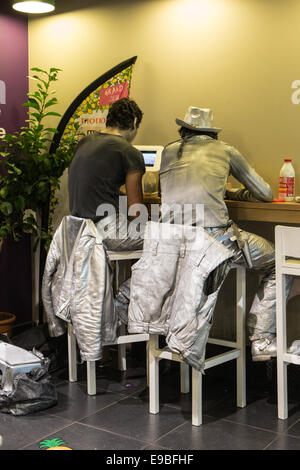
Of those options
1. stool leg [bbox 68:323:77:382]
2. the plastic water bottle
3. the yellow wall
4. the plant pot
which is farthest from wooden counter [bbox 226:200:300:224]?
the plant pot

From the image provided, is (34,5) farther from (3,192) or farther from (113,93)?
(3,192)

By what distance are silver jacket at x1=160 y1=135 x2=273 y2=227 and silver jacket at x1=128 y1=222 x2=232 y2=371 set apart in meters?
0.18

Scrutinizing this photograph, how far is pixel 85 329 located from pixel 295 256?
1214mm

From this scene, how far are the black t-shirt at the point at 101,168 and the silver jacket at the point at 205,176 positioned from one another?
0.92ft

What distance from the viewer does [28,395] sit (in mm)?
3277

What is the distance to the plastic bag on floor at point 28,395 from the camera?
128 inches

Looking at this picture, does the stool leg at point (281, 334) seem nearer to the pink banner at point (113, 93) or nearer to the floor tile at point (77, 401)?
the floor tile at point (77, 401)

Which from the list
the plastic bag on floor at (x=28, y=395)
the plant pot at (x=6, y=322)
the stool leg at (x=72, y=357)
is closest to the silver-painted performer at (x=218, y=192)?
the stool leg at (x=72, y=357)

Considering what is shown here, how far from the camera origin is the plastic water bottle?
3.54 metres

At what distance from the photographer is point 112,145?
360cm

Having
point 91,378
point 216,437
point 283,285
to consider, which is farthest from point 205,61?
point 216,437

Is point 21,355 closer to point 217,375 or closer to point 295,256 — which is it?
point 217,375

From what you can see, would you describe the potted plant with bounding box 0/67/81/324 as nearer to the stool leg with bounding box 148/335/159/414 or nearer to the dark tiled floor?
the dark tiled floor

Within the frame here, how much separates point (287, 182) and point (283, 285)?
2.24 ft
